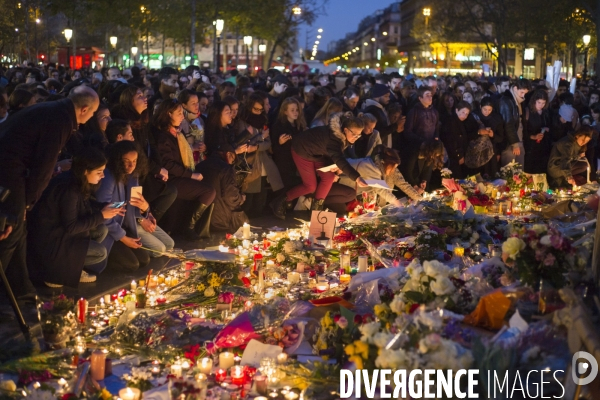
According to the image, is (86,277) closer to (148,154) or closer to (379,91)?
(148,154)

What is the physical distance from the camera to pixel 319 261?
29.7 ft

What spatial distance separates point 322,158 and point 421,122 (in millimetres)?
3245

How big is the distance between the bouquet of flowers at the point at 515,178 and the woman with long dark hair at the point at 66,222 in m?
6.52

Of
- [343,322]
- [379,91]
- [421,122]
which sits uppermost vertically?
[379,91]

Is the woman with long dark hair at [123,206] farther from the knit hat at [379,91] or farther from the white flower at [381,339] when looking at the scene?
the knit hat at [379,91]

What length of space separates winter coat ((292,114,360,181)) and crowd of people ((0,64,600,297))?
0.05 ft

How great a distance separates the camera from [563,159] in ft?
46.7

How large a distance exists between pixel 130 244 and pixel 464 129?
7.73m

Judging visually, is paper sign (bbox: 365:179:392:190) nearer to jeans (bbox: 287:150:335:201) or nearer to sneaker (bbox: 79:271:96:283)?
jeans (bbox: 287:150:335:201)

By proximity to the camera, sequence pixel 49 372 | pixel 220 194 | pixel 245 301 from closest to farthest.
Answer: pixel 49 372, pixel 245 301, pixel 220 194

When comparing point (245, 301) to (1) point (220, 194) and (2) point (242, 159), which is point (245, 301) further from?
(2) point (242, 159)

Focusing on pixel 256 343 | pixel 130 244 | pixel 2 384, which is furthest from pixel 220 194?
pixel 2 384

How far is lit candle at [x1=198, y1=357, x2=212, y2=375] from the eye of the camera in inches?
226

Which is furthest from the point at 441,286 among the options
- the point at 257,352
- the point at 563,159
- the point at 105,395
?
the point at 563,159
